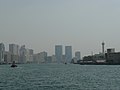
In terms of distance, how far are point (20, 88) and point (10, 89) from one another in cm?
185

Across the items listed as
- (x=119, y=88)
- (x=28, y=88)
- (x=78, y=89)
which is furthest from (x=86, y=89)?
(x=28, y=88)

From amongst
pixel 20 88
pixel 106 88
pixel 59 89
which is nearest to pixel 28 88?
pixel 20 88

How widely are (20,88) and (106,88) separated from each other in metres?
13.3

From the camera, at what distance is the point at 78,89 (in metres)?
49.5

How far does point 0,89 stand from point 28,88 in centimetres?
423

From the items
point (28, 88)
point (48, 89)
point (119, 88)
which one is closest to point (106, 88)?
point (119, 88)

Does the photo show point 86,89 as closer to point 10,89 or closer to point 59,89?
point 59,89

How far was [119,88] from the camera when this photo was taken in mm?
50000

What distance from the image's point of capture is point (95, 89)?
4941 centimetres

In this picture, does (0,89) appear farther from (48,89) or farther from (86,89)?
(86,89)

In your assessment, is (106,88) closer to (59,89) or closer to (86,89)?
(86,89)

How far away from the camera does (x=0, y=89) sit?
164 feet

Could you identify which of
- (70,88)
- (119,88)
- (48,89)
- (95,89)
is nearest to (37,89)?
(48,89)

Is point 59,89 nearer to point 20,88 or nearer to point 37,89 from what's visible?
point 37,89
